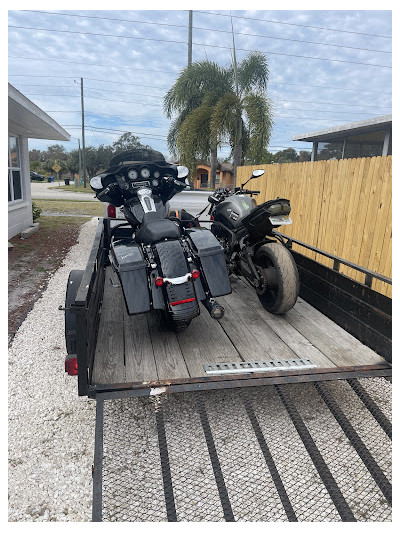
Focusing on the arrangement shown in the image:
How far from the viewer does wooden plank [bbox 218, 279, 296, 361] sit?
2875 millimetres

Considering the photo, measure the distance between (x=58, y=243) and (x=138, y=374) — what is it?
26.9ft

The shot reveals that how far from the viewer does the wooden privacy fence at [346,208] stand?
16.2 feet

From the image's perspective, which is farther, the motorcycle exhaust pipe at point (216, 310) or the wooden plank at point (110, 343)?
the motorcycle exhaust pipe at point (216, 310)

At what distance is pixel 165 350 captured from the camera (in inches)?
113

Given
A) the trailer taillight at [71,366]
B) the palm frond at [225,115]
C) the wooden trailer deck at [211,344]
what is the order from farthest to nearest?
1. the palm frond at [225,115]
2. the wooden trailer deck at [211,344]
3. the trailer taillight at [71,366]

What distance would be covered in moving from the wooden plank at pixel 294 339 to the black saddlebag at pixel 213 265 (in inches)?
24.4

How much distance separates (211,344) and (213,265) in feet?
2.02

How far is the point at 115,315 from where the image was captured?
3.52 metres

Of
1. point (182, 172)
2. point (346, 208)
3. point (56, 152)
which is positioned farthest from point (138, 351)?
point (56, 152)

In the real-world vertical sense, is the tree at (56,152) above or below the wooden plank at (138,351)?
above

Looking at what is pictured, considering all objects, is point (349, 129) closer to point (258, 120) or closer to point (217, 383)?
point (258, 120)

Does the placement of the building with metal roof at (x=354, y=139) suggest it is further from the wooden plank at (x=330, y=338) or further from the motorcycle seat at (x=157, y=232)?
the motorcycle seat at (x=157, y=232)

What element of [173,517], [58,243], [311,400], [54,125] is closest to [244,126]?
[54,125]

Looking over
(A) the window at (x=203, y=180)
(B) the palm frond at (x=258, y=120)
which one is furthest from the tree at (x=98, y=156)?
(B) the palm frond at (x=258, y=120)
